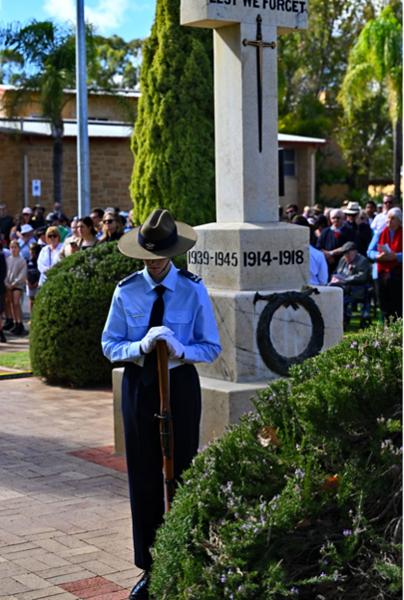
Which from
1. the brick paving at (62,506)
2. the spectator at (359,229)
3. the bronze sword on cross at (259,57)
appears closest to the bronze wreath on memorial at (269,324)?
the bronze sword on cross at (259,57)

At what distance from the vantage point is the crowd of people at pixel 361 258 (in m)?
13.2

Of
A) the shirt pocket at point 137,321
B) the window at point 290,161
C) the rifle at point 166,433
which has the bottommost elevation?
the rifle at point 166,433

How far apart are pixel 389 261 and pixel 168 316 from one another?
9.08 m

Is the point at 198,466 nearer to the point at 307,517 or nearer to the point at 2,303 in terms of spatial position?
the point at 307,517

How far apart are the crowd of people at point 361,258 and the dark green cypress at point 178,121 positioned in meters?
1.84

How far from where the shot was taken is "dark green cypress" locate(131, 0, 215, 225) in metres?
15.4

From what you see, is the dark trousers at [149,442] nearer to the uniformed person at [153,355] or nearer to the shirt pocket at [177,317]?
the uniformed person at [153,355]

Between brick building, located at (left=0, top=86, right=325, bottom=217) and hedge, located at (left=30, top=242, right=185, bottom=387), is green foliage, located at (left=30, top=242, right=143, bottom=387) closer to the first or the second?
hedge, located at (left=30, top=242, right=185, bottom=387)

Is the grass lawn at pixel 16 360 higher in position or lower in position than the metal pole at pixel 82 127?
lower

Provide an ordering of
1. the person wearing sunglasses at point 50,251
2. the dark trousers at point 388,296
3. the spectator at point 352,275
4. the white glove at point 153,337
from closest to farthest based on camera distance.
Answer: the white glove at point 153,337 → the dark trousers at point 388,296 → the person wearing sunglasses at point 50,251 → the spectator at point 352,275

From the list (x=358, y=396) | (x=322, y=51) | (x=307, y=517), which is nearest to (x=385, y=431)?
(x=358, y=396)

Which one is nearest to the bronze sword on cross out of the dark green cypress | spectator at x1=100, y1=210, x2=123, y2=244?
spectator at x1=100, y1=210, x2=123, y2=244

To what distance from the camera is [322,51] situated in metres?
50.3

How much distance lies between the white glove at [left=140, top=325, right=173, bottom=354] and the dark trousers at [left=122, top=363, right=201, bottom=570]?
25cm
